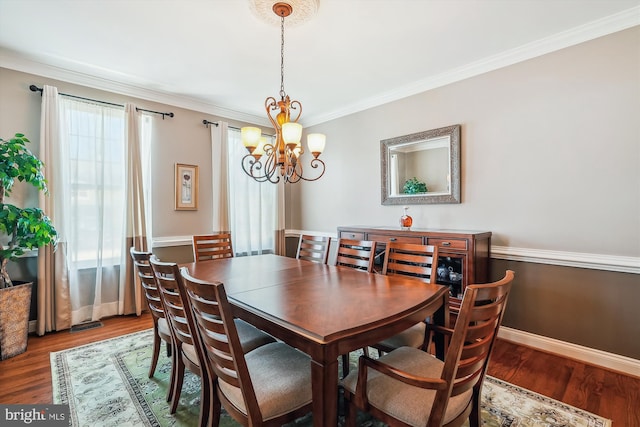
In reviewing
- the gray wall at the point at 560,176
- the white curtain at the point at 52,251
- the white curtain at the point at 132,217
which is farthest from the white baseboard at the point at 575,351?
the white curtain at the point at 52,251

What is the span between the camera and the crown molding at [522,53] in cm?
229

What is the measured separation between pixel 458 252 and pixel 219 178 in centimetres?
312

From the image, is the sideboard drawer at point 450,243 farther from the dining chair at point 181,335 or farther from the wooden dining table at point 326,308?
the dining chair at point 181,335

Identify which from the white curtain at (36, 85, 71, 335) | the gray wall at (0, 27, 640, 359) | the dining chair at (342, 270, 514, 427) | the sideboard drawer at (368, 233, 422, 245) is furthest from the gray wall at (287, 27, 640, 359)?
the white curtain at (36, 85, 71, 335)

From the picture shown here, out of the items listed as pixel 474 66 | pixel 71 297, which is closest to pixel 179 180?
pixel 71 297

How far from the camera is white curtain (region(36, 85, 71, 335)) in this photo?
2998mm

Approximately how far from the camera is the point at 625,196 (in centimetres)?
229

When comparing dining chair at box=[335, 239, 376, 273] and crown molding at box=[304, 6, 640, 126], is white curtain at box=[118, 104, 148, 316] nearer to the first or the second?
dining chair at box=[335, 239, 376, 273]

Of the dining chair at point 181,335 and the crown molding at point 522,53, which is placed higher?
the crown molding at point 522,53

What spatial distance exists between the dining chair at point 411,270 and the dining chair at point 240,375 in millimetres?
617

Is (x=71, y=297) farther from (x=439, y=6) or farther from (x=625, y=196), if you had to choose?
(x=625, y=196)

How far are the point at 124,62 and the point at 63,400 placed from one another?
289 cm

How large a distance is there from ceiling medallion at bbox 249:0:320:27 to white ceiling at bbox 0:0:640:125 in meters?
Result: 0.09

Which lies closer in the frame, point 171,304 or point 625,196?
point 171,304
